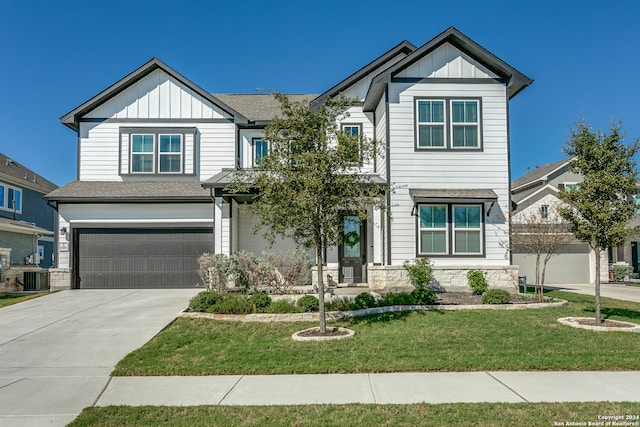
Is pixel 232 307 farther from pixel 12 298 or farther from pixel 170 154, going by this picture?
pixel 12 298

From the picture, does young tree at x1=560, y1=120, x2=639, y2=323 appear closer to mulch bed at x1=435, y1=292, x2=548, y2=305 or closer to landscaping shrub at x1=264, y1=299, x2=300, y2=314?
mulch bed at x1=435, y1=292, x2=548, y2=305

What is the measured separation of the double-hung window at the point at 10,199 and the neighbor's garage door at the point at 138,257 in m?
10.8

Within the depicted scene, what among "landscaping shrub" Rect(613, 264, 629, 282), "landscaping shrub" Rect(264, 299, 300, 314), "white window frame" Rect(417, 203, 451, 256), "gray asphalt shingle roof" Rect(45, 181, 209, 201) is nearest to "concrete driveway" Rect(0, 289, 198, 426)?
"landscaping shrub" Rect(264, 299, 300, 314)

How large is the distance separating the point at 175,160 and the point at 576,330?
547 inches

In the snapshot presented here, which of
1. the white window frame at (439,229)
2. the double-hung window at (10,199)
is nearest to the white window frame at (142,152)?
the white window frame at (439,229)

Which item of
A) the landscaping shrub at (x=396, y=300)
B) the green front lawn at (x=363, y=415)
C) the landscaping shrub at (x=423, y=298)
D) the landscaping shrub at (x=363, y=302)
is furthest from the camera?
the landscaping shrub at (x=423, y=298)

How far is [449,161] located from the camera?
14.5 m

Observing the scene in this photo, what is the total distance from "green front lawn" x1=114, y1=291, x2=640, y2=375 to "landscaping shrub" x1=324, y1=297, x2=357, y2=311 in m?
0.58

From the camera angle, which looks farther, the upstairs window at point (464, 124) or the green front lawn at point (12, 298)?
the upstairs window at point (464, 124)

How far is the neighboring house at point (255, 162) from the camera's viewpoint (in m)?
14.3

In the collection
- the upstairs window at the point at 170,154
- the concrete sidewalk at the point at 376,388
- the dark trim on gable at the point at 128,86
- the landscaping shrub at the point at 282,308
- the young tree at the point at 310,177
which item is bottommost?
the concrete sidewalk at the point at 376,388

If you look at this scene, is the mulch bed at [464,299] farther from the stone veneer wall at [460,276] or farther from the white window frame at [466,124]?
the white window frame at [466,124]

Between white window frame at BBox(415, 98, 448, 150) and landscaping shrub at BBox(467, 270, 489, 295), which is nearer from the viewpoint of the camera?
landscaping shrub at BBox(467, 270, 489, 295)

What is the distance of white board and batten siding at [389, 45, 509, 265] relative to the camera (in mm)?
14281
